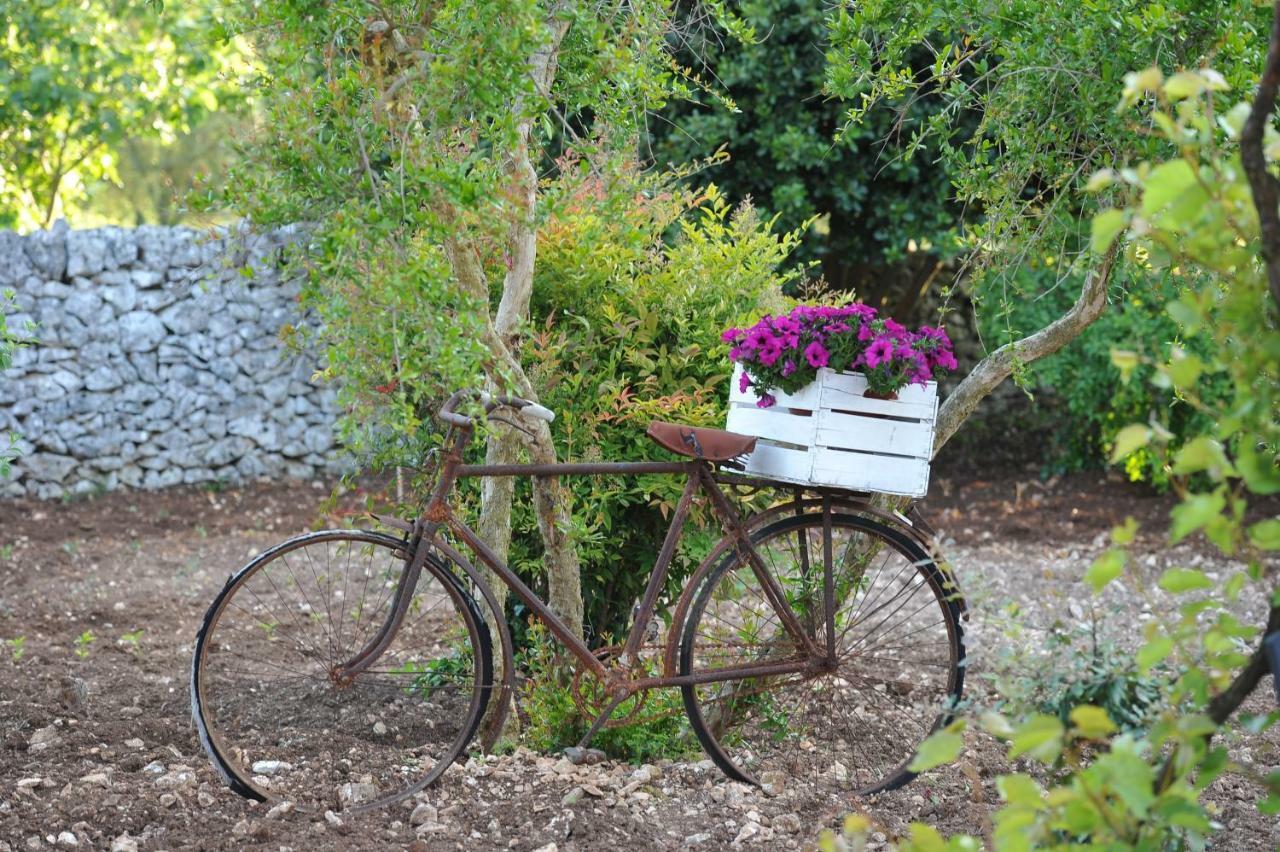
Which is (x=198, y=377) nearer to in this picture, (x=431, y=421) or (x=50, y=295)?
(x=50, y=295)

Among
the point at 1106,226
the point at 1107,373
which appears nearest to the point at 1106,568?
the point at 1106,226

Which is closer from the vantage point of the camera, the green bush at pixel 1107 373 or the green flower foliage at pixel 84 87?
the green bush at pixel 1107 373

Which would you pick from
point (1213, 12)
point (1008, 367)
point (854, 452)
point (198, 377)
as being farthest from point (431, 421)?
point (198, 377)

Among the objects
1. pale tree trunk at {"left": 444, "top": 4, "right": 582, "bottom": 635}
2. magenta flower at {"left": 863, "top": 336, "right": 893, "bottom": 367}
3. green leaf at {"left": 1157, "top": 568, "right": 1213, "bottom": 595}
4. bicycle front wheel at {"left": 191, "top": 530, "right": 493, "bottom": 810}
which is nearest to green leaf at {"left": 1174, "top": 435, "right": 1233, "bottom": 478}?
green leaf at {"left": 1157, "top": 568, "right": 1213, "bottom": 595}

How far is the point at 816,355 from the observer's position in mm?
3061

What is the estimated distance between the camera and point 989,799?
10.6 feet

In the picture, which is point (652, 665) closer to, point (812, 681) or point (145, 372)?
point (812, 681)

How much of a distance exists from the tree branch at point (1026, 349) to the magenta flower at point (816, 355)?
51 centimetres

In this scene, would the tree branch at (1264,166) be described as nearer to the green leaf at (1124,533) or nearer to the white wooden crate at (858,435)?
the green leaf at (1124,533)

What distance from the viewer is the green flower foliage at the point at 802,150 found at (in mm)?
6902

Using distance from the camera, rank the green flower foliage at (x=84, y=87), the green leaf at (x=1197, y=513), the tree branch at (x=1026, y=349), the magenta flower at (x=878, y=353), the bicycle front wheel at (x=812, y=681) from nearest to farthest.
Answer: the green leaf at (x=1197, y=513) → the magenta flower at (x=878, y=353) → the bicycle front wheel at (x=812, y=681) → the tree branch at (x=1026, y=349) → the green flower foliage at (x=84, y=87)

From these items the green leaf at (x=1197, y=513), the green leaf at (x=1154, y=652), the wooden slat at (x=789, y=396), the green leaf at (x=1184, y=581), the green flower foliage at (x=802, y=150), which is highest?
the green flower foliage at (x=802, y=150)

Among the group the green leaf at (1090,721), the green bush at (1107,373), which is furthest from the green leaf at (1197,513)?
→ the green bush at (1107,373)

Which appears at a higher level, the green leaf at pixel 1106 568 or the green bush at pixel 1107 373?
the green bush at pixel 1107 373
